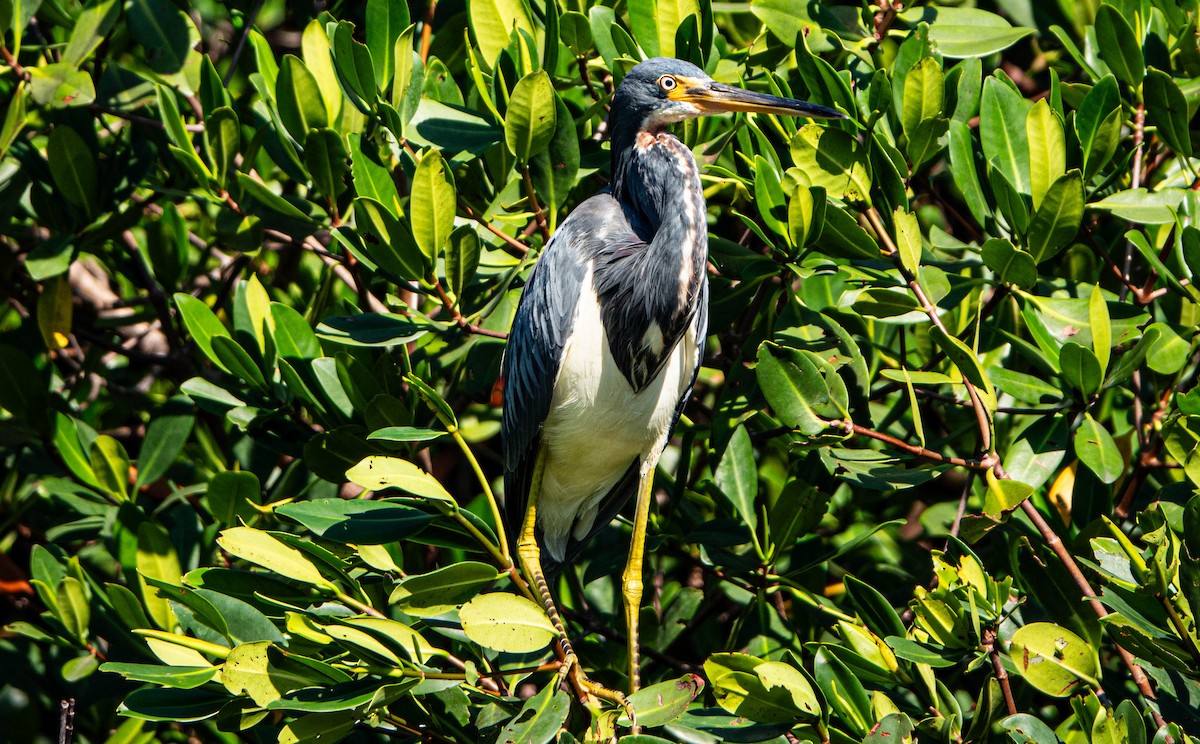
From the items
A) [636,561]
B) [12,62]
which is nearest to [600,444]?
[636,561]

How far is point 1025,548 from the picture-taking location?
2.50m

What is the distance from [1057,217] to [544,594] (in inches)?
62.5

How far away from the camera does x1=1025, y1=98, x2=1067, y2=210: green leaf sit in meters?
2.63

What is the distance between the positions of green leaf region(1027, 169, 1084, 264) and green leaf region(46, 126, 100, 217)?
2.70m

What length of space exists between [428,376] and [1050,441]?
167 centimetres

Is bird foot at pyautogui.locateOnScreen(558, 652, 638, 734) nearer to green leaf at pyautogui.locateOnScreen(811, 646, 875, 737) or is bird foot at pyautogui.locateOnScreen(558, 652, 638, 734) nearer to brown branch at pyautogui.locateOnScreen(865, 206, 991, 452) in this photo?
green leaf at pyautogui.locateOnScreen(811, 646, 875, 737)

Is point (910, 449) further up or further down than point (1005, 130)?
further down

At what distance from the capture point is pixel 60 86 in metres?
3.01

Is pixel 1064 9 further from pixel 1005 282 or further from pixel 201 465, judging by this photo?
pixel 201 465

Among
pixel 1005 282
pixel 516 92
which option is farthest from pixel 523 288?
pixel 1005 282

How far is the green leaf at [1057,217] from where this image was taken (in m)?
2.51

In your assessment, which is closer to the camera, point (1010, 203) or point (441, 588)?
A: point (441, 588)

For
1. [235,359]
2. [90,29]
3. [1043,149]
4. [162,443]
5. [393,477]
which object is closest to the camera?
[393,477]

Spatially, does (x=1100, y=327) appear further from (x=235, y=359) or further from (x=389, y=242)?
(x=235, y=359)
